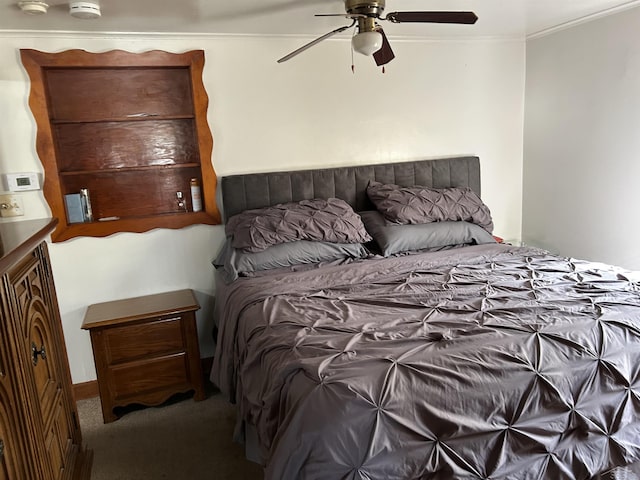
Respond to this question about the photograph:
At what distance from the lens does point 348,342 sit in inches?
64.2

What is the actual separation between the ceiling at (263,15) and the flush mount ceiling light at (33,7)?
3cm

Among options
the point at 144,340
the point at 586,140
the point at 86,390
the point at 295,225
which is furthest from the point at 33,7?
the point at 586,140

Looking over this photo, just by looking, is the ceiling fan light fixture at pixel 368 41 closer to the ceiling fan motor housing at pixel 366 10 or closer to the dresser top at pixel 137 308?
the ceiling fan motor housing at pixel 366 10

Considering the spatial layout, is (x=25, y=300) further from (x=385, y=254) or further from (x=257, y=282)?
(x=385, y=254)

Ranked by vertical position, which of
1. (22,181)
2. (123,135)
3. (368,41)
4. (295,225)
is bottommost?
(295,225)

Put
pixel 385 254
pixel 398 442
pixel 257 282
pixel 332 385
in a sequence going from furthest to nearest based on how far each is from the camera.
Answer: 1. pixel 385 254
2. pixel 257 282
3. pixel 332 385
4. pixel 398 442

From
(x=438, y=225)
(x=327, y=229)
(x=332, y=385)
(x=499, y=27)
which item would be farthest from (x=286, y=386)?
(x=499, y=27)

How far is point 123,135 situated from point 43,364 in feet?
5.64

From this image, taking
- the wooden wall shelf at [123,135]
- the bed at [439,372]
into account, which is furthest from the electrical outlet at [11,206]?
the bed at [439,372]

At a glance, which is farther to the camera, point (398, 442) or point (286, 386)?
point (286, 386)

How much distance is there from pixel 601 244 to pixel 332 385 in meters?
2.63

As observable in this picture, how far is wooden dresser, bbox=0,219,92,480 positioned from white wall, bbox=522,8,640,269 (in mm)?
3172

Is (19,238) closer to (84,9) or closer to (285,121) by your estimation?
(84,9)

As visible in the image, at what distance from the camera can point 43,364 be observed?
5.30ft
